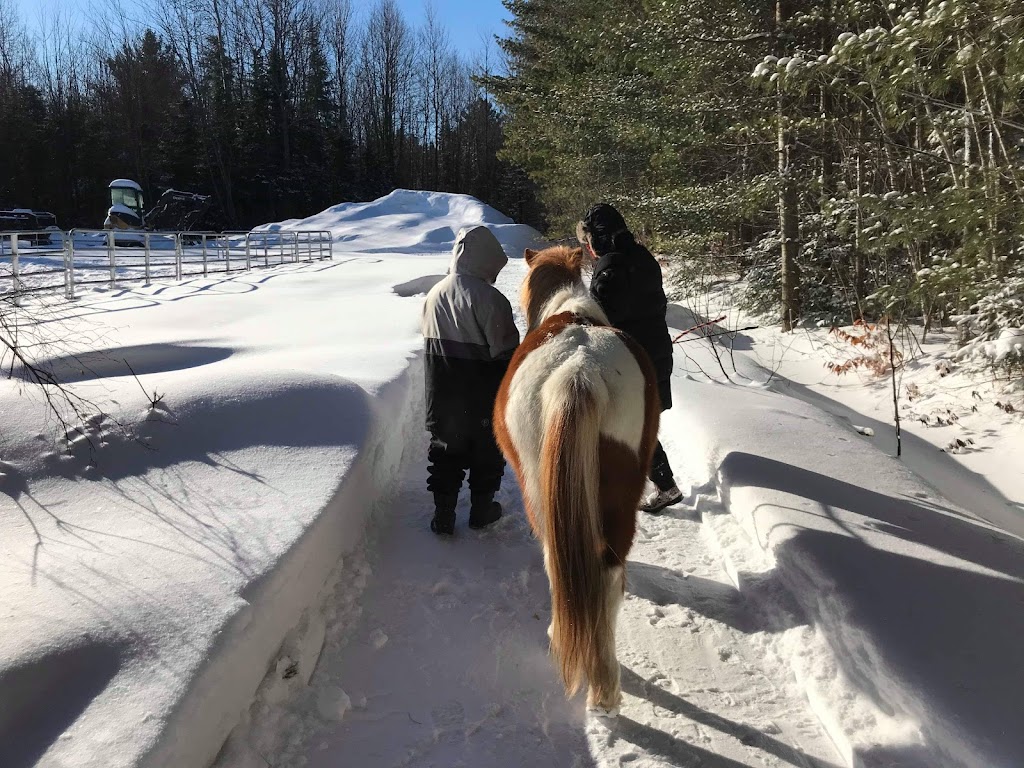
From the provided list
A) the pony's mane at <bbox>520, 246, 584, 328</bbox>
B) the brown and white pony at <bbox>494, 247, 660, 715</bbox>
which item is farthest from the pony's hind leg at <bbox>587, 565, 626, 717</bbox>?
the pony's mane at <bbox>520, 246, 584, 328</bbox>

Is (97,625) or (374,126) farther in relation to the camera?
(374,126)

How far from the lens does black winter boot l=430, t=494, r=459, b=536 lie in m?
3.31

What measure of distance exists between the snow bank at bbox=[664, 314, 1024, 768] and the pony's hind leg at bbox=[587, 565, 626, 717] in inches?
29.1

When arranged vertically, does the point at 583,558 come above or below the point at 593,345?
below

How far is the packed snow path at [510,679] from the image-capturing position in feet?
6.56

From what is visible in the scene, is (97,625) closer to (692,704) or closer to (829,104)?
(692,704)

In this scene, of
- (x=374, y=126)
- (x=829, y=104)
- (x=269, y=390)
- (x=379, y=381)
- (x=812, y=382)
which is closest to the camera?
(x=269, y=390)

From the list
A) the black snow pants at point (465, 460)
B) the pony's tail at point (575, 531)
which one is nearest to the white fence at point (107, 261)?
the black snow pants at point (465, 460)

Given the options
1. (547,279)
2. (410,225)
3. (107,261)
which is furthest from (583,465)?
(410,225)

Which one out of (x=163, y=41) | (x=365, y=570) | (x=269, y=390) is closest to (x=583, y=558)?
(x=365, y=570)

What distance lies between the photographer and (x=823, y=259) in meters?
9.06

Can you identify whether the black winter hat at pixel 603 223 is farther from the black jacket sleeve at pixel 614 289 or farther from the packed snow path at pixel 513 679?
the packed snow path at pixel 513 679

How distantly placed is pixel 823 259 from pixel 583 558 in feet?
28.2

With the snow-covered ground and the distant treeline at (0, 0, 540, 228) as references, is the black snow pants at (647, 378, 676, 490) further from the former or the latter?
the distant treeline at (0, 0, 540, 228)
